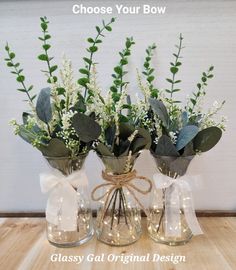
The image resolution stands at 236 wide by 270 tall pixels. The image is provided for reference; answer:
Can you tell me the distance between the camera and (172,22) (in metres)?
0.84

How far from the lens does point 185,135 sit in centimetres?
65

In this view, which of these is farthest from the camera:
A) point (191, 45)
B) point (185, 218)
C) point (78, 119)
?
point (191, 45)

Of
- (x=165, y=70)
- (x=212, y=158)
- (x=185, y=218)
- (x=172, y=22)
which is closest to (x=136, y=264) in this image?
(x=185, y=218)

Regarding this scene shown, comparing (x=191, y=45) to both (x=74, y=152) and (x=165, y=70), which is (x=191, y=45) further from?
(x=74, y=152)

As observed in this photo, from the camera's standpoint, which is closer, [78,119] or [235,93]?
[78,119]

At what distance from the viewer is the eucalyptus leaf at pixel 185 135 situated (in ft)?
2.08

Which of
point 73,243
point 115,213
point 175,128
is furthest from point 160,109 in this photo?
point 73,243

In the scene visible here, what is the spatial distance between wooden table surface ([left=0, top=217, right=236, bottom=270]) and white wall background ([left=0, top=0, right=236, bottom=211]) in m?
0.19

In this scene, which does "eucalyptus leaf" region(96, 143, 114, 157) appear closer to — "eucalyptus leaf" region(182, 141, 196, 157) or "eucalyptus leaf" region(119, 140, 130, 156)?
"eucalyptus leaf" region(119, 140, 130, 156)

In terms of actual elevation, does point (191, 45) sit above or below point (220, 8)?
below

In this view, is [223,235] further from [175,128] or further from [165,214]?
[175,128]

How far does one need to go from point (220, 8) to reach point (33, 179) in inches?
31.6

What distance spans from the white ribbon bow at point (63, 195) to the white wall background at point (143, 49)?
7.5 inches

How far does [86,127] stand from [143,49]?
378 mm
